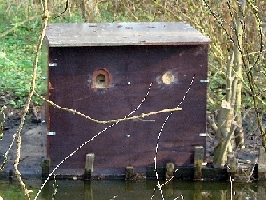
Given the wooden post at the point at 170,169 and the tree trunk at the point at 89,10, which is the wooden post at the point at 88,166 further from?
the tree trunk at the point at 89,10

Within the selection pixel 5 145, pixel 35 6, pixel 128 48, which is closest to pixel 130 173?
pixel 128 48

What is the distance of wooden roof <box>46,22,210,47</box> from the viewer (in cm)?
795

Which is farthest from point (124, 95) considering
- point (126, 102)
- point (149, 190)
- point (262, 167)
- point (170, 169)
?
point (262, 167)

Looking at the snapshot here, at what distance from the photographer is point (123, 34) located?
860 cm

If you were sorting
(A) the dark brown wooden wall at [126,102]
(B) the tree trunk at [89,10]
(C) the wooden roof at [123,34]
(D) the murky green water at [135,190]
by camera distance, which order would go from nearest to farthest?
(D) the murky green water at [135,190] < (C) the wooden roof at [123,34] < (A) the dark brown wooden wall at [126,102] < (B) the tree trunk at [89,10]

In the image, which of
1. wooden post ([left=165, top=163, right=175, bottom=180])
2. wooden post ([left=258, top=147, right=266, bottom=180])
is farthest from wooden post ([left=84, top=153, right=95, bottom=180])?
wooden post ([left=258, top=147, right=266, bottom=180])

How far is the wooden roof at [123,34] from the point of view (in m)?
7.95

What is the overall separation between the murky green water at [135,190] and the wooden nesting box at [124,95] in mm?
292

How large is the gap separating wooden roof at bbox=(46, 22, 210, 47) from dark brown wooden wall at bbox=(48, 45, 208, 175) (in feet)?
0.37

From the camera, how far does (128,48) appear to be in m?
8.07

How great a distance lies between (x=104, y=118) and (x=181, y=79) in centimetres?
97

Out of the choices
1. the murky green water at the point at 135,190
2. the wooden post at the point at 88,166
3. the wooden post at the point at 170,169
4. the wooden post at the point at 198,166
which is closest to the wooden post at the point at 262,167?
the murky green water at the point at 135,190

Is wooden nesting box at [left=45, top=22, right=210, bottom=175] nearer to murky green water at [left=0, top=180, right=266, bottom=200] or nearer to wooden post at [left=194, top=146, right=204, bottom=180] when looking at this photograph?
wooden post at [left=194, top=146, right=204, bottom=180]

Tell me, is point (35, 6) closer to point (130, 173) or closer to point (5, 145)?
point (5, 145)
